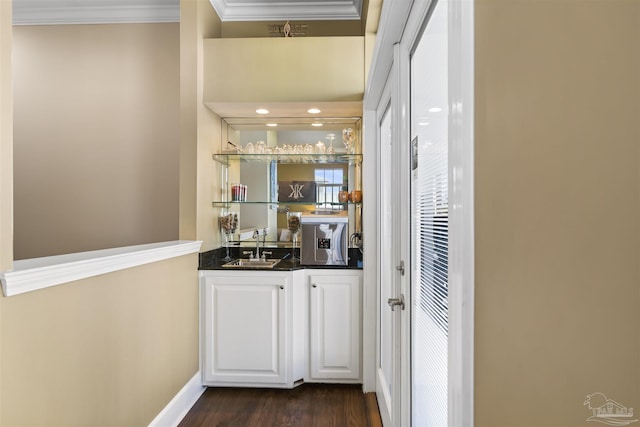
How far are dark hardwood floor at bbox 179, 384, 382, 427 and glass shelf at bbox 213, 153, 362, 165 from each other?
1.75 m

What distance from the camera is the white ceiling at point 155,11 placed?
10.4 ft

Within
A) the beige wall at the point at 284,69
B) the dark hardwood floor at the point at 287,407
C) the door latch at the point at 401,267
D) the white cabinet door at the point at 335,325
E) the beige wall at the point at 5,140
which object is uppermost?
the beige wall at the point at 284,69

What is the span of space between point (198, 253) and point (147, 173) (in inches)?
40.7

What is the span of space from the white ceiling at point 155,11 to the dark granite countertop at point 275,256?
76.7 inches

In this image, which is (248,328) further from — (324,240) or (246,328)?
(324,240)

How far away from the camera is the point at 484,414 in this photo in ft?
1.81

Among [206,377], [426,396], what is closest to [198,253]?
[206,377]

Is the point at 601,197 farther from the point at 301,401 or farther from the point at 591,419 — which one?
the point at 301,401

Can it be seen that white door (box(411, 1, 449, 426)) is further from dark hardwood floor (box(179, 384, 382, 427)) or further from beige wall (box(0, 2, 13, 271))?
beige wall (box(0, 2, 13, 271))

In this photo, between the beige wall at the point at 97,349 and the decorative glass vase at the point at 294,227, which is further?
the decorative glass vase at the point at 294,227

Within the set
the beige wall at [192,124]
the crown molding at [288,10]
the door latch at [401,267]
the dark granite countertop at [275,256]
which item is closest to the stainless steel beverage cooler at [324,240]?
the dark granite countertop at [275,256]

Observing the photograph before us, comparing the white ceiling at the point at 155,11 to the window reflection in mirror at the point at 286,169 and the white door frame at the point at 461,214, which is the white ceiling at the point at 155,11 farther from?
the white door frame at the point at 461,214

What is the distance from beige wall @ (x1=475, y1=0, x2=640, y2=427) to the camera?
31 centimetres

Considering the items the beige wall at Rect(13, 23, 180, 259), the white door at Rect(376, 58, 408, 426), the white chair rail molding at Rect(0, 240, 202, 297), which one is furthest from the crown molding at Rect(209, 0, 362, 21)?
the white chair rail molding at Rect(0, 240, 202, 297)
